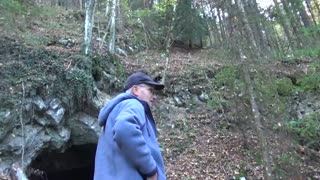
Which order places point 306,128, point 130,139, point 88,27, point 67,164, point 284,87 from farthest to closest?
point 67,164, point 88,27, point 284,87, point 306,128, point 130,139

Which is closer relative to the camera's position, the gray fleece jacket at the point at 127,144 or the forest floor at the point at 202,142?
the gray fleece jacket at the point at 127,144

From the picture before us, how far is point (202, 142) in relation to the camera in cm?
1061

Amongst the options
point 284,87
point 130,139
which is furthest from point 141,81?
point 284,87

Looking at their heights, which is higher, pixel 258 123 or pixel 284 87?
pixel 284 87

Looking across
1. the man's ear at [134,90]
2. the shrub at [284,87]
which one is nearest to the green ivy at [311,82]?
the shrub at [284,87]

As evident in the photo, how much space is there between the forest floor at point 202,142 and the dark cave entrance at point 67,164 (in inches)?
112

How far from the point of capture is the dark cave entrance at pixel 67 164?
11125 mm

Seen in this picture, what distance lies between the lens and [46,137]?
9.22 metres

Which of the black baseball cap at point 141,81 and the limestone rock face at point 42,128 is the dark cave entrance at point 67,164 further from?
the black baseball cap at point 141,81

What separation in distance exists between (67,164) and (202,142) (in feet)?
17.0

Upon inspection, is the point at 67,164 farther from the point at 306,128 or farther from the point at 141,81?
the point at 141,81

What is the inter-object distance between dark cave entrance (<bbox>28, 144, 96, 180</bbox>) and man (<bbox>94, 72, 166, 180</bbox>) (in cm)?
843

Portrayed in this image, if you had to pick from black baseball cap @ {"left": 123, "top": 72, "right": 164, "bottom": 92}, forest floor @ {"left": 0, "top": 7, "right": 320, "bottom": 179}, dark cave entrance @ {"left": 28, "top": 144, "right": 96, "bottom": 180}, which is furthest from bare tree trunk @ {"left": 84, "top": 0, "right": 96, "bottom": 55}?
black baseball cap @ {"left": 123, "top": 72, "right": 164, "bottom": 92}

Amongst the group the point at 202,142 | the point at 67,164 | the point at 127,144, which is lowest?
the point at 67,164
